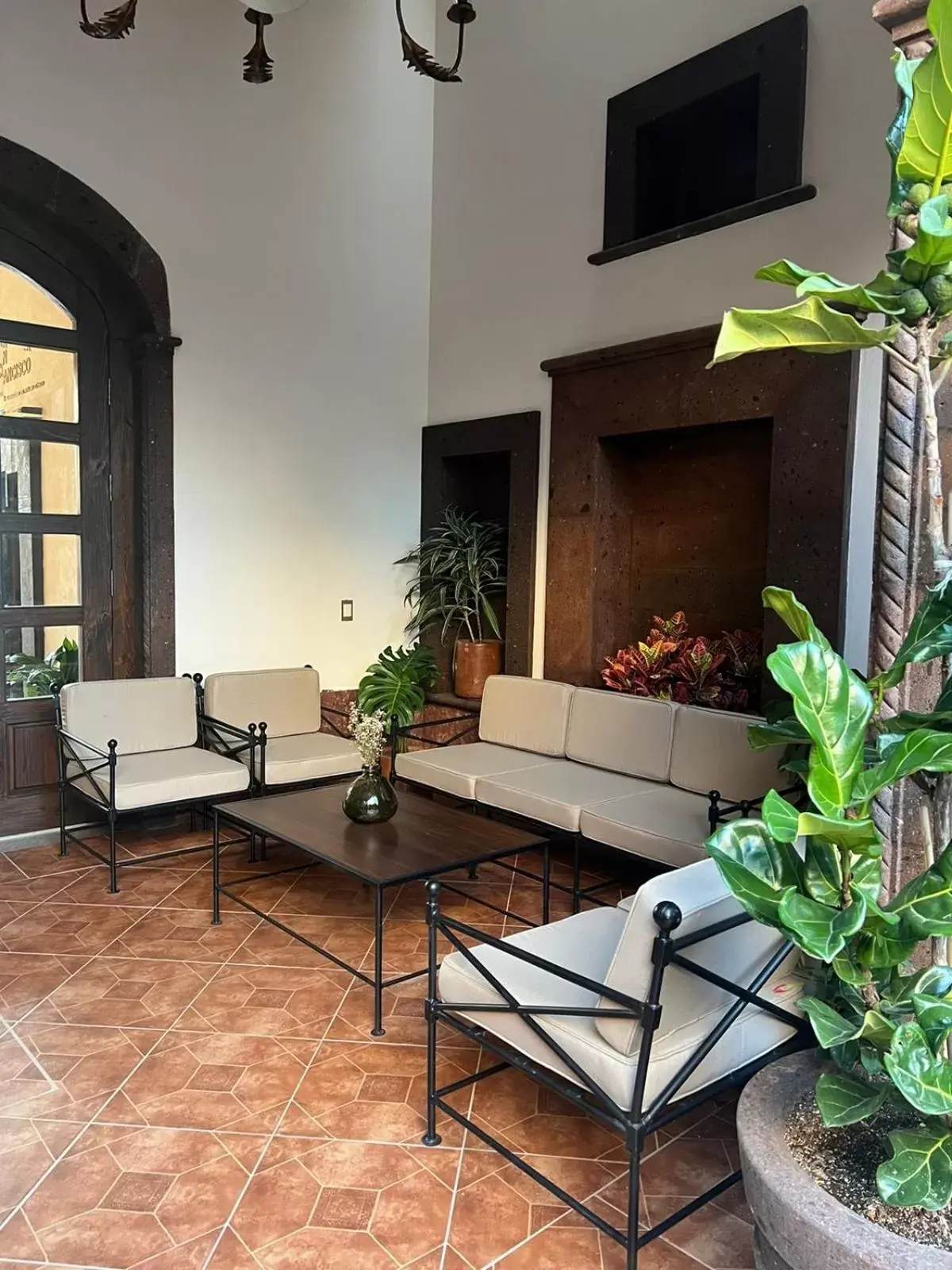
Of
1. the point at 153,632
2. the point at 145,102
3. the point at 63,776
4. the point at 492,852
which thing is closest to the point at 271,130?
the point at 145,102

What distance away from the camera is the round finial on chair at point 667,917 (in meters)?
1.80

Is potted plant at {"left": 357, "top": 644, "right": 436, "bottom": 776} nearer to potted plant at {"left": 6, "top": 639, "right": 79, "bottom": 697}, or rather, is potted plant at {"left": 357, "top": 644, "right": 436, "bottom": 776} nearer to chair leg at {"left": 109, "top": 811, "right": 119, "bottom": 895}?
potted plant at {"left": 6, "top": 639, "right": 79, "bottom": 697}

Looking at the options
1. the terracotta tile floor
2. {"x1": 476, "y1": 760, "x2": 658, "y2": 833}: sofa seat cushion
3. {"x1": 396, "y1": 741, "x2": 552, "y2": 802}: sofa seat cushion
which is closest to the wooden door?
the terracotta tile floor

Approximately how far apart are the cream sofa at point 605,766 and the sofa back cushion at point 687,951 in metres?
1.35

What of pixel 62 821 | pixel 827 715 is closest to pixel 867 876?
pixel 827 715

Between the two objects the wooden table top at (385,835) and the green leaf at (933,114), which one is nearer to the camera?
the green leaf at (933,114)

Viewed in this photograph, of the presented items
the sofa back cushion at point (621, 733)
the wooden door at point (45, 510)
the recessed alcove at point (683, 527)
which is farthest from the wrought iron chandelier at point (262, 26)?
the sofa back cushion at point (621, 733)

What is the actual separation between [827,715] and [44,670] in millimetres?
4303

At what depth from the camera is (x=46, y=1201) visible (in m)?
2.13

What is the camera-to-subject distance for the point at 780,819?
4.87 feet

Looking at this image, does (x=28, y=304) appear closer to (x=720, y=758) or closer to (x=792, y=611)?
(x=720, y=758)

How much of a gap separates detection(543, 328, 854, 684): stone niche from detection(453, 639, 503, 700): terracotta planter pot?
1.71 feet

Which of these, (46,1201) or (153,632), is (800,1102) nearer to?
(46,1201)

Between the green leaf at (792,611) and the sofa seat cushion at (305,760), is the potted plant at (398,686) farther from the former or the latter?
the green leaf at (792,611)
